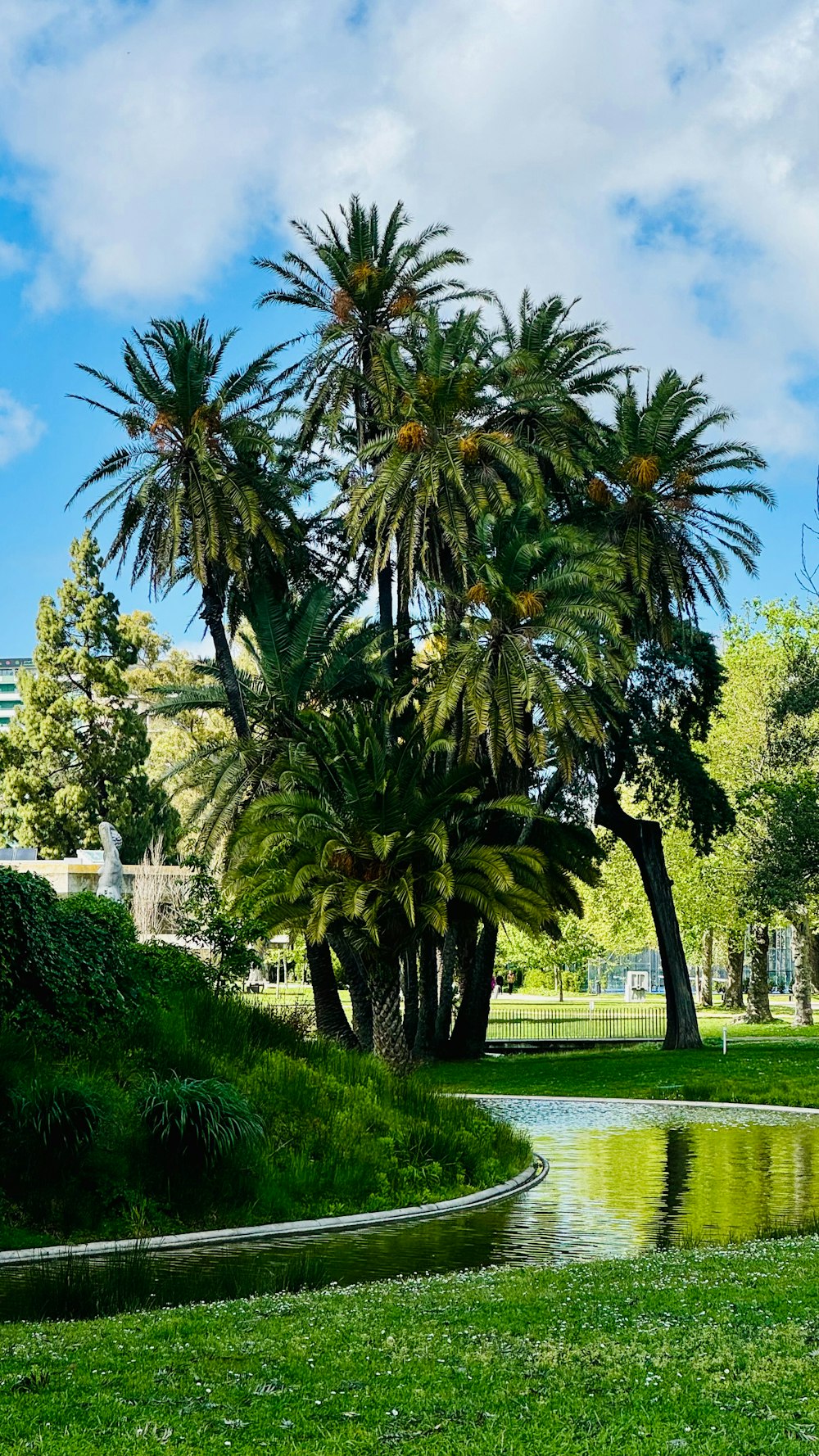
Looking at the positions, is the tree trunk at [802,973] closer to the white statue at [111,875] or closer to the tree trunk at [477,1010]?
the tree trunk at [477,1010]

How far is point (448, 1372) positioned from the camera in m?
6.79

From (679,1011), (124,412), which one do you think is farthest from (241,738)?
(679,1011)

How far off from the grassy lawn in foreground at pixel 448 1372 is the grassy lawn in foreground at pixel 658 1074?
49.0 ft

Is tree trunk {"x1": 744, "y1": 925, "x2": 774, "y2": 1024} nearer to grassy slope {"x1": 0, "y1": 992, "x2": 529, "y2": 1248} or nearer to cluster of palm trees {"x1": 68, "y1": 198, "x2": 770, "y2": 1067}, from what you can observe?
cluster of palm trees {"x1": 68, "y1": 198, "x2": 770, "y2": 1067}

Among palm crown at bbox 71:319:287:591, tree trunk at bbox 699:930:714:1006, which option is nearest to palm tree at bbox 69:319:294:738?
palm crown at bbox 71:319:287:591

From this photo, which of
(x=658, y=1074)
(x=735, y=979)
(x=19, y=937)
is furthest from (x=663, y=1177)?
(x=735, y=979)

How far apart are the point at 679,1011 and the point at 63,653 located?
2991 cm

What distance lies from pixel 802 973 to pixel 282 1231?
4153cm

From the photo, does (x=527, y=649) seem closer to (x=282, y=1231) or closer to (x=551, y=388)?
(x=551, y=388)

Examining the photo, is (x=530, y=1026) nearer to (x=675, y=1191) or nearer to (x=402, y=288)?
(x=402, y=288)

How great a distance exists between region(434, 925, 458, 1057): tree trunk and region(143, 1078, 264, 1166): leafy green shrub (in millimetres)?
21095

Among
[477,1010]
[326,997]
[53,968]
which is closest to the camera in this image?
[53,968]

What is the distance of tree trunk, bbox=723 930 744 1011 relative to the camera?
61.0 m

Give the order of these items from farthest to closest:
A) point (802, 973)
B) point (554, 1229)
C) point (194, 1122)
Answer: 1. point (802, 973)
2. point (194, 1122)
3. point (554, 1229)
